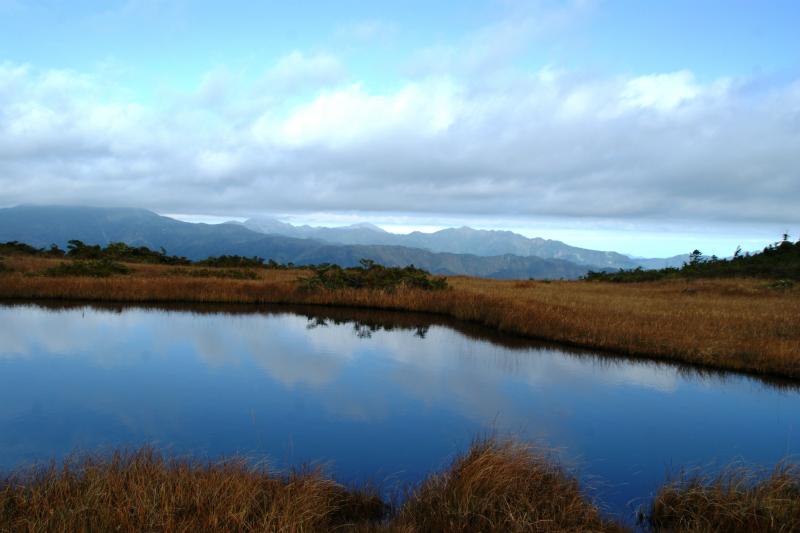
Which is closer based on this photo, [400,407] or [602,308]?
[400,407]

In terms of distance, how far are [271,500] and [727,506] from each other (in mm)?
6112

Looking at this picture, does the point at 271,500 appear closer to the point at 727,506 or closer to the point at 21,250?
the point at 727,506

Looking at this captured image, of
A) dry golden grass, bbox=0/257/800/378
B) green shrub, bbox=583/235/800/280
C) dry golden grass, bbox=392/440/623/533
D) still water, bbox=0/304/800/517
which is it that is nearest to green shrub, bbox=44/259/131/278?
dry golden grass, bbox=0/257/800/378

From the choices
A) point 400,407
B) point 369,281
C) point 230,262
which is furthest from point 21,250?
point 400,407

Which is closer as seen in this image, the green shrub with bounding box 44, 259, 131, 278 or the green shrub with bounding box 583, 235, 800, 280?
the green shrub with bounding box 44, 259, 131, 278

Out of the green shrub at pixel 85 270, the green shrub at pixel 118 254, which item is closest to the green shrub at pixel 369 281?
the green shrub at pixel 85 270

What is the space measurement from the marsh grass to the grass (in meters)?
1.06

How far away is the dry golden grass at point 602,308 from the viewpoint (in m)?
17.1

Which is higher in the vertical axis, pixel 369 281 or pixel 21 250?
pixel 21 250

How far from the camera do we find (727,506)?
672cm

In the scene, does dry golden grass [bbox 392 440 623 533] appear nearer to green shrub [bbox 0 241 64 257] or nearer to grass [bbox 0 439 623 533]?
grass [bbox 0 439 623 533]

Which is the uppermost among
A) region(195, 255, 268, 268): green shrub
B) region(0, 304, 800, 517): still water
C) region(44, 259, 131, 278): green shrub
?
region(195, 255, 268, 268): green shrub

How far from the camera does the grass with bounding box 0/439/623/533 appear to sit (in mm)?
5703

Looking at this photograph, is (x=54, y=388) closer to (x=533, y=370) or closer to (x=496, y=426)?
(x=496, y=426)
